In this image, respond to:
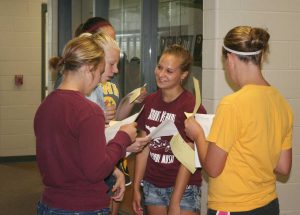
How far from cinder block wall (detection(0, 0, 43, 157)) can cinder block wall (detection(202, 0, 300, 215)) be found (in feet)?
13.8

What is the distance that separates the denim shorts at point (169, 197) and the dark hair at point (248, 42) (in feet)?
3.10

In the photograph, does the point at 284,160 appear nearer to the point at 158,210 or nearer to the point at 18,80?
the point at 158,210

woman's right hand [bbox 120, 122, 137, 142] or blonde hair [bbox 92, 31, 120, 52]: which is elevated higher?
blonde hair [bbox 92, 31, 120, 52]

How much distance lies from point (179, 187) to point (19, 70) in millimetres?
4779

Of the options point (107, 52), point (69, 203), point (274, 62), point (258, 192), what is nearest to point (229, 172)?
point (258, 192)

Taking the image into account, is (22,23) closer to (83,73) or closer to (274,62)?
(274,62)

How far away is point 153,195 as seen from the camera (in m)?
2.53

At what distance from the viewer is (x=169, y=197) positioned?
248cm

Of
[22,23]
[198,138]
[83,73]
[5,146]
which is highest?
[22,23]

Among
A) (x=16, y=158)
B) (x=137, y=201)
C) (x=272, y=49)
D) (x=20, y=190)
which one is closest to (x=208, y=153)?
(x=137, y=201)

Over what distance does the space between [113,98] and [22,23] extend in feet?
14.6

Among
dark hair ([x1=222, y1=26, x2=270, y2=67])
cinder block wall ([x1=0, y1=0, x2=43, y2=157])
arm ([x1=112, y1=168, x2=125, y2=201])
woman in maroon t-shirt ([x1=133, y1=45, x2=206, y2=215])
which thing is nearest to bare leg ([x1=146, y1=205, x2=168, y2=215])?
woman in maroon t-shirt ([x1=133, y1=45, x2=206, y2=215])

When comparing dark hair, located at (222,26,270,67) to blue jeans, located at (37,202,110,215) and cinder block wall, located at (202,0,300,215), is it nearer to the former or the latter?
blue jeans, located at (37,202,110,215)

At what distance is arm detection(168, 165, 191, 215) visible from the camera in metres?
2.35
